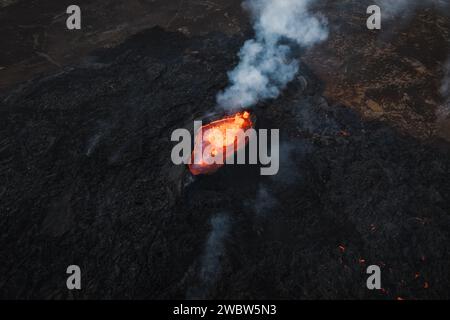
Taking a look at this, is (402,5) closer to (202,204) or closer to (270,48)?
(270,48)

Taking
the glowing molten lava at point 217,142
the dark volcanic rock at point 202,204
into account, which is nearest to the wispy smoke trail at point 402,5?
the dark volcanic rock at point 202,204

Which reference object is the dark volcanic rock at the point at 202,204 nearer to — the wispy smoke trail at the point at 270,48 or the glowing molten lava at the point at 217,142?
the glowing molten lava at the point at 217,142

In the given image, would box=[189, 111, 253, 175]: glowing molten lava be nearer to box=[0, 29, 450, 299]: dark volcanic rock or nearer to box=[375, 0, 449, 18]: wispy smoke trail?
box=[0, 29, 450, 299]: dark volcanic rock

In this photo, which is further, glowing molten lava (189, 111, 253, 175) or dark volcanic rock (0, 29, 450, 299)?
glowing molten lava (189, 111, 253, 175)

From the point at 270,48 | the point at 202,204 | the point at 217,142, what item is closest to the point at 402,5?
the point at 270,48

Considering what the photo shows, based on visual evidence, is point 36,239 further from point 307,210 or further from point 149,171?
point 307,210

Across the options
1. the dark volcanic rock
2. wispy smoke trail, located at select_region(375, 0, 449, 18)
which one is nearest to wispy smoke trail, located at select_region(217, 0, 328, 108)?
the dark volcanic rock

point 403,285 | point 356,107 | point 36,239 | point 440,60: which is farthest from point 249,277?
point 440,60
